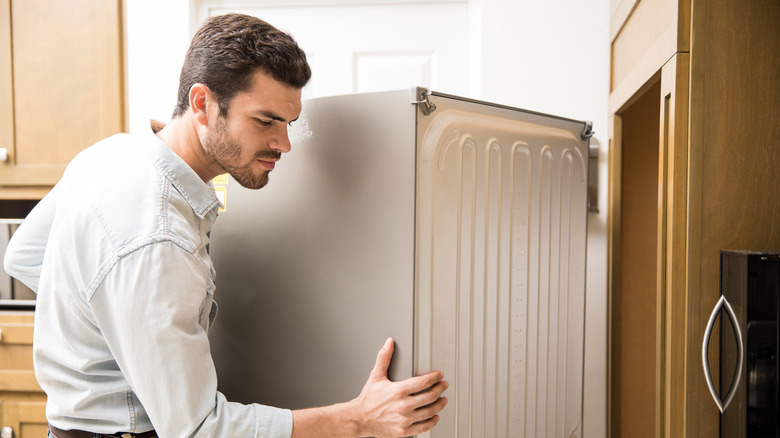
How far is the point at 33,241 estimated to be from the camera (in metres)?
1.10

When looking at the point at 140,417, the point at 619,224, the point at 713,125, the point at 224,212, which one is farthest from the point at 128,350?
the point at 619,224

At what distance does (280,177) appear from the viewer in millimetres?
1106

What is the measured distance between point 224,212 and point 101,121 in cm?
87

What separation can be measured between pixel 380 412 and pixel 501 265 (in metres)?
0.36

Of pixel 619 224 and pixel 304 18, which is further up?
pixel 304 18

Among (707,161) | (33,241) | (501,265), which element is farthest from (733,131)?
(33,241)

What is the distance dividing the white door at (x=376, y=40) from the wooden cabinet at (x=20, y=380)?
3.72 feet

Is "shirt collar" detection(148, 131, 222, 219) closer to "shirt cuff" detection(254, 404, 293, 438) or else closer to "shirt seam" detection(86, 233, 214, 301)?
"shirt seam" detection(86, 233, 214, 301)

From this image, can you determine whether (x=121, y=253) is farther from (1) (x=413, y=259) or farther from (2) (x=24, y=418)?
(2) (x=24, y=418)

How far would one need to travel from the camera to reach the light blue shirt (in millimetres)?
792

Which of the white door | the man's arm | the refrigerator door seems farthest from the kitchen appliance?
the white door

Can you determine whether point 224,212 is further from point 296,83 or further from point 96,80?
point 96,80

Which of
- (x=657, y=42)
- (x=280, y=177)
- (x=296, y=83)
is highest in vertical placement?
(x=657, y=42)

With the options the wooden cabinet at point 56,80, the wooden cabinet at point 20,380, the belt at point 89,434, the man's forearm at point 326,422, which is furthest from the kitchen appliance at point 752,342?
the wooden cabinet at point 20,380
